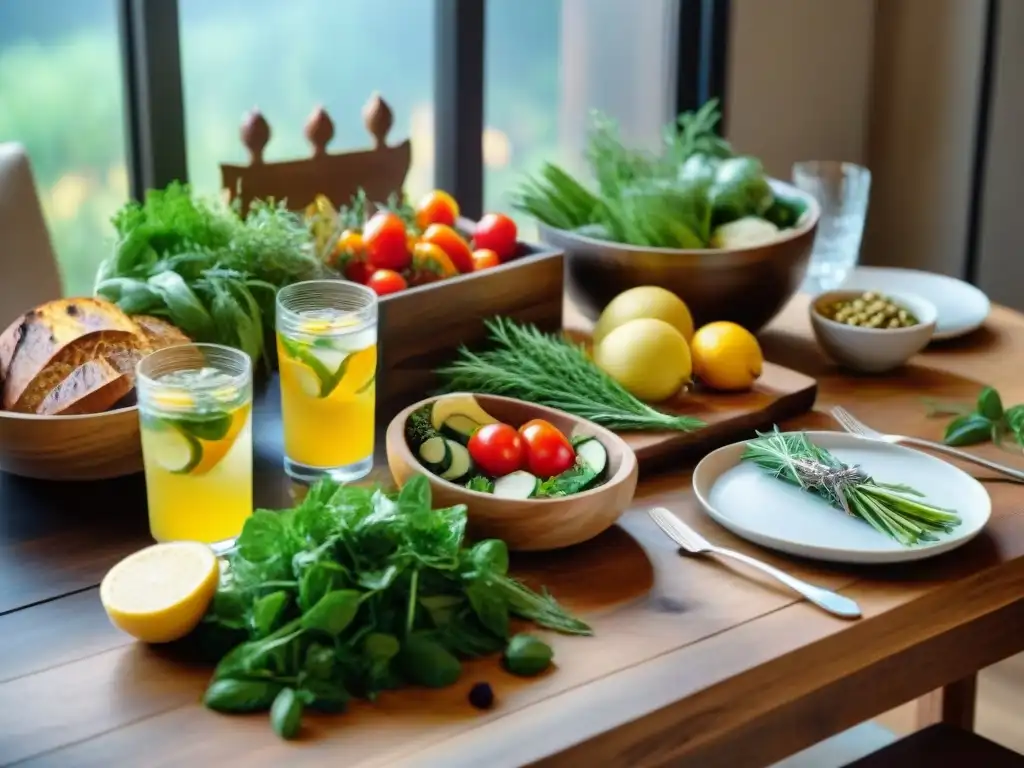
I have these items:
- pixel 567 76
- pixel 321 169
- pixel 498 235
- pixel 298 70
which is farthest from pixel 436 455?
pixel 567 76

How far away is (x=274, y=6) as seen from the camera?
2.34 meters

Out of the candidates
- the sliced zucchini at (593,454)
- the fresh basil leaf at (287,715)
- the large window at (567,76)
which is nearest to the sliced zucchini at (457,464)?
the sliced zucchini at (593,454)

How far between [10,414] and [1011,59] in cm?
223

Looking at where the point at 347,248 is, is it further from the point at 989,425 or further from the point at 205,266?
the point at 989,425

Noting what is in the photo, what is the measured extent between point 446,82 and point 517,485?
1380 mm

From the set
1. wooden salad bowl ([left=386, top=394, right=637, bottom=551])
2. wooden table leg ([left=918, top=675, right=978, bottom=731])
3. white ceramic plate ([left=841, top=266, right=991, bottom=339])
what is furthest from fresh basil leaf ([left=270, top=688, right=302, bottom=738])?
wooden table leg ([left=918, top=675, right=978, bottom=731])

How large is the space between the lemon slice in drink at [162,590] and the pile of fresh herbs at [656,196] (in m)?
0.80

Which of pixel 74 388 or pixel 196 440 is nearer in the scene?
pixel 196 440

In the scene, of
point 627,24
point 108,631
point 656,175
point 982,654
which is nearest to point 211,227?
point 108,631

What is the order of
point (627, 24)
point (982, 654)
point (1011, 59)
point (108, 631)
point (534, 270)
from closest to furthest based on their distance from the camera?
point (108, 631) < point (982, 654) < point (534, 270) < point (1011, 59) < point (627, 24)

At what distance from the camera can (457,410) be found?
1.26 m

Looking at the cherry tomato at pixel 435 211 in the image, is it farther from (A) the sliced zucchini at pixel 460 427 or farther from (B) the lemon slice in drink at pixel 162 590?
(B) the lemon slice in drink at pixel 162 590

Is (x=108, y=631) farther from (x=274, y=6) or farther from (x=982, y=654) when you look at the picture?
(x=274, y=6)

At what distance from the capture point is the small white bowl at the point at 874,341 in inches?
61.3
